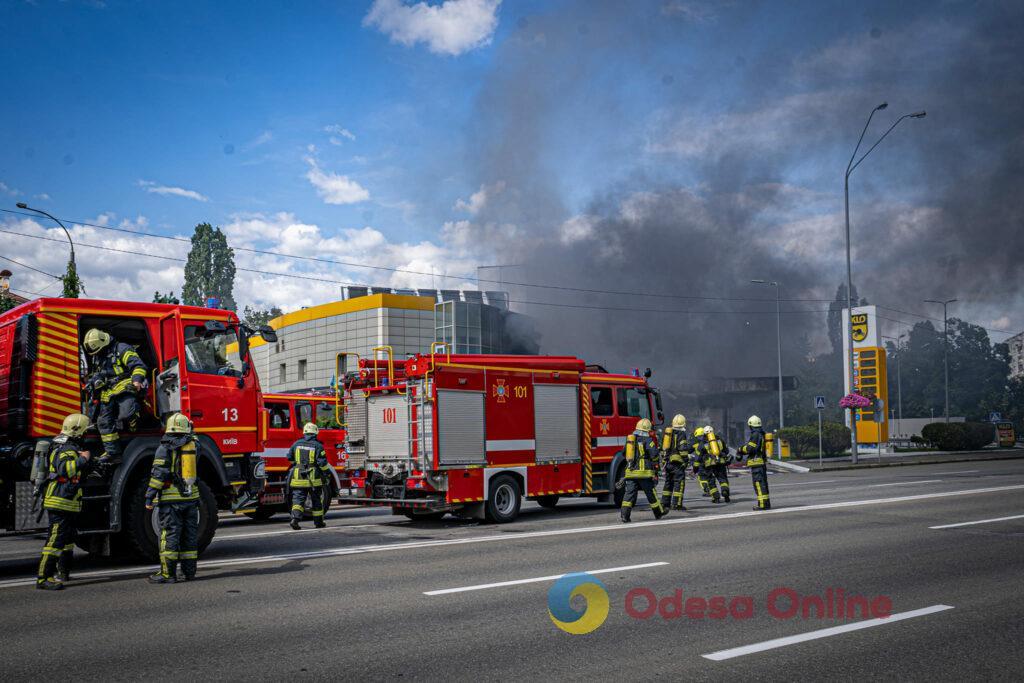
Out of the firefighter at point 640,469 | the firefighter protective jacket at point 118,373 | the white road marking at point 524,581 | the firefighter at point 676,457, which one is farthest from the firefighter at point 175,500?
the firefighter at point 676,457

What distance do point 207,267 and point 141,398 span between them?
184 ft

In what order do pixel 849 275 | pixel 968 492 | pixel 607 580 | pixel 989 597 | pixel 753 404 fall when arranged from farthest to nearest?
1. pixel 753 404
2. pixel 849 275
3. pixel 968 492
4. pixel 607 580
5. pixel 989 597

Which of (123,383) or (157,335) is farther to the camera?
(157,335)

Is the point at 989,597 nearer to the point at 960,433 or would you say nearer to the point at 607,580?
the point at 607,580

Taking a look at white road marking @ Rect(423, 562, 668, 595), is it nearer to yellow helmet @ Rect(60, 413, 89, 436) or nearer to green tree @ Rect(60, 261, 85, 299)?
yellow helmet @ Rect(60, 413, 89, 436)

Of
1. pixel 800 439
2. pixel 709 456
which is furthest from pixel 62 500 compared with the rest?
pixel 800 439

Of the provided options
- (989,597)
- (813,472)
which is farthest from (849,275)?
(989,597)

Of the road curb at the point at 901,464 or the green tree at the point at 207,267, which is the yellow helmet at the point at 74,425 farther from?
the green tree at the point at 207,267

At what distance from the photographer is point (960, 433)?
44.4 metres

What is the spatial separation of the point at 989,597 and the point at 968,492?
11.0m

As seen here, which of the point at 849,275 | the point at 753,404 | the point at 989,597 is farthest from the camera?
the point at 753,404

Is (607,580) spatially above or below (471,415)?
below

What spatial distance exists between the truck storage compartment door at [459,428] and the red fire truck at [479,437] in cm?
2

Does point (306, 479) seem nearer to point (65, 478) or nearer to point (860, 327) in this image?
point (65, 478)
